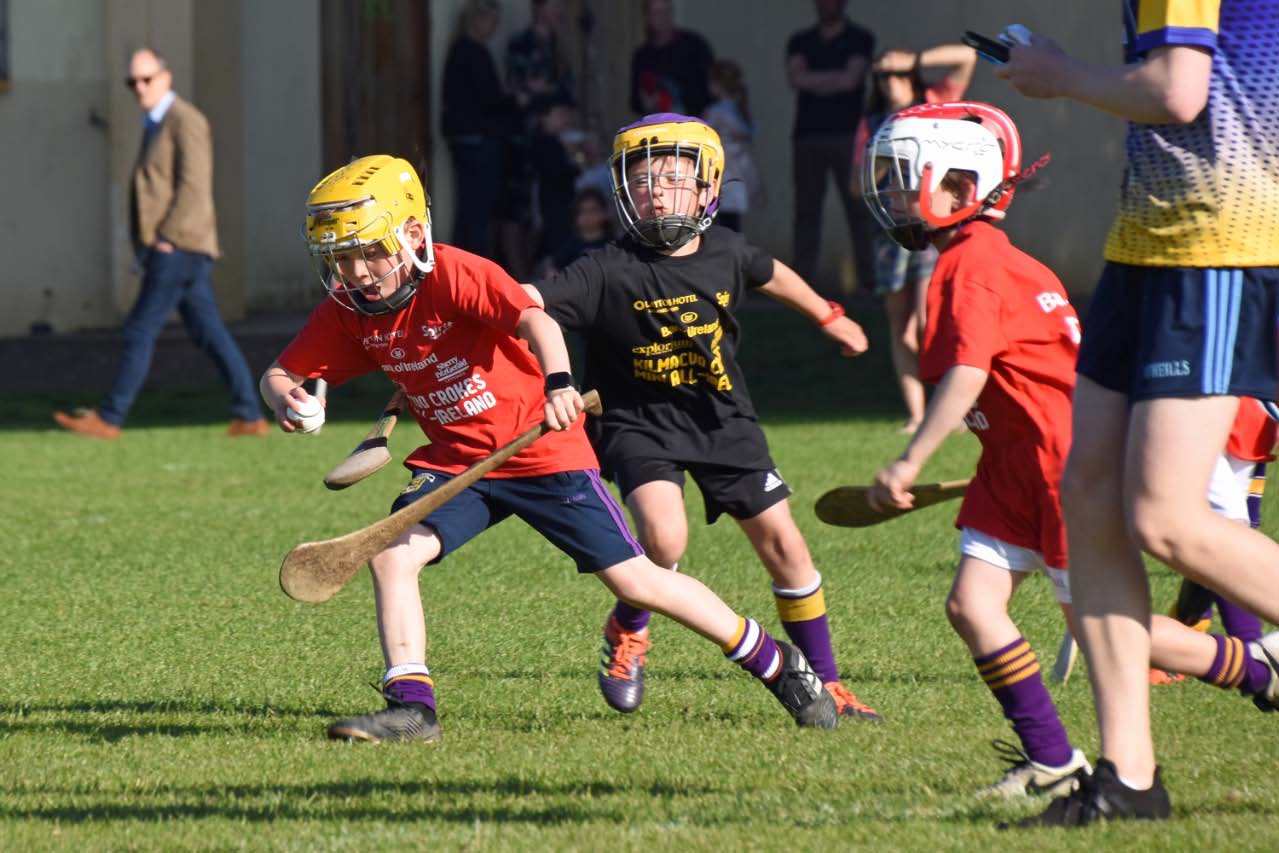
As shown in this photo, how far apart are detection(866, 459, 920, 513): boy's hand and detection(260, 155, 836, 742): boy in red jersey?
0.95 m

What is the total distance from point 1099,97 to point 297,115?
1404 centimetres

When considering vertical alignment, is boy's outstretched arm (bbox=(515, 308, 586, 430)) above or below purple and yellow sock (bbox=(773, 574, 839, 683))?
above

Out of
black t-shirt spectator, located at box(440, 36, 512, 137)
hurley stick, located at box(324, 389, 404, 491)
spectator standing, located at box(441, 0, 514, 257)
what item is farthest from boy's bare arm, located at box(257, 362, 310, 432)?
black t-shirt spectator, located at box(440, 36, 512, 137)

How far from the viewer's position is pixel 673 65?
53.8ft

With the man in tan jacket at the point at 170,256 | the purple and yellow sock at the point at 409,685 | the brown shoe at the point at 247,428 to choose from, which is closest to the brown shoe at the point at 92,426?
the man in tan jacket at the point at 170,256

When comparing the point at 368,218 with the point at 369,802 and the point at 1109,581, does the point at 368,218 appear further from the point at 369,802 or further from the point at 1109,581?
the point at 1109,581

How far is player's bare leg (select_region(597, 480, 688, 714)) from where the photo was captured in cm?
549

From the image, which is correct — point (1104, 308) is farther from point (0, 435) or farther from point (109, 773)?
point (0, 435)

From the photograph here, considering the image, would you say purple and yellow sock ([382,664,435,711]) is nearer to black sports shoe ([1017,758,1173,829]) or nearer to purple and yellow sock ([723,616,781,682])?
purple and yellow sock ([723,616,781,682])

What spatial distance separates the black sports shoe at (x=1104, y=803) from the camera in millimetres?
3850

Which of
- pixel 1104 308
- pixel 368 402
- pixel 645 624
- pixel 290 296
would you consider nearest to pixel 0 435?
pixel 368 402

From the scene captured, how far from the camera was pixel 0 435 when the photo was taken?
38.7ft

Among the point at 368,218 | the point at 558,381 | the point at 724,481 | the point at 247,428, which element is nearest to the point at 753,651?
the point at 724,481

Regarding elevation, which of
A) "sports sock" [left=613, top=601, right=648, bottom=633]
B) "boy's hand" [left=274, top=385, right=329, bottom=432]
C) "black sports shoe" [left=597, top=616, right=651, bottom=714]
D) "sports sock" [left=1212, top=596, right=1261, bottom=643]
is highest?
"boy's hand" [left=274, top=385, right=329, bottom=432]
